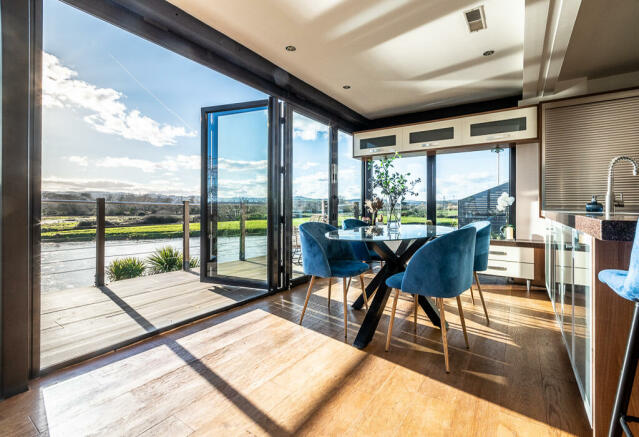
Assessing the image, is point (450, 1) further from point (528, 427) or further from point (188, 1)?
point (528, 427)

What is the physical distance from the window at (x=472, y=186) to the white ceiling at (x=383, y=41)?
3.06ft

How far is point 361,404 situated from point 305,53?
10.3 feet

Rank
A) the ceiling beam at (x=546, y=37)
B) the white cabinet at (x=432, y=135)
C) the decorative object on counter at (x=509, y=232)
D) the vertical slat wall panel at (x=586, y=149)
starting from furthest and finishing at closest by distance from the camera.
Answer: the white cabinet at (x=432, y=135) → the decorative object on counter at (x=509, y=232) → the vertical slat wall panel at (x=586, y=149) → the ceiling beam at (x=546, y=37)

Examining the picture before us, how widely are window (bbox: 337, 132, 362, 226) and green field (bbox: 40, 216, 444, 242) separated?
0.27 metres

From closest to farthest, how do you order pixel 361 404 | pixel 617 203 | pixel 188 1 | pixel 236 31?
1. pixel 361 404
2. pixel 188 1
3. pixel 236 31
4. pixel 617 203

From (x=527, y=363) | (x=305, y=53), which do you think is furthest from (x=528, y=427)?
(x=305, y=53)

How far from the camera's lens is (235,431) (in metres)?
1.42

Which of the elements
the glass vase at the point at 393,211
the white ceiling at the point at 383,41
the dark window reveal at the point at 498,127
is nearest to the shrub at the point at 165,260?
the white ceiling at the point at 383,41

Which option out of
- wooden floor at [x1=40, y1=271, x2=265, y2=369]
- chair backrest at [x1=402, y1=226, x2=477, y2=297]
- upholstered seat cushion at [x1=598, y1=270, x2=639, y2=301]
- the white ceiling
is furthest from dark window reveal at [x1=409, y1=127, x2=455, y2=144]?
upholstered seat cushion at [x1=598, y1=270, x2=639, y2=301]

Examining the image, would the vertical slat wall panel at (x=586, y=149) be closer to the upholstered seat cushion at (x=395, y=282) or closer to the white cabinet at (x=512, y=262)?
the white cabinet at (x=512, y=262)

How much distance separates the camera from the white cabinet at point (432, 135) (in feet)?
14.6

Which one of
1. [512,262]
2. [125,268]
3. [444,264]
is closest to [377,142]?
[512,262]

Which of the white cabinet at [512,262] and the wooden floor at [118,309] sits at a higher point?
the white cabinet at [512,262]

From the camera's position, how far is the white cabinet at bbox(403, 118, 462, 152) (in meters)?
4.44
